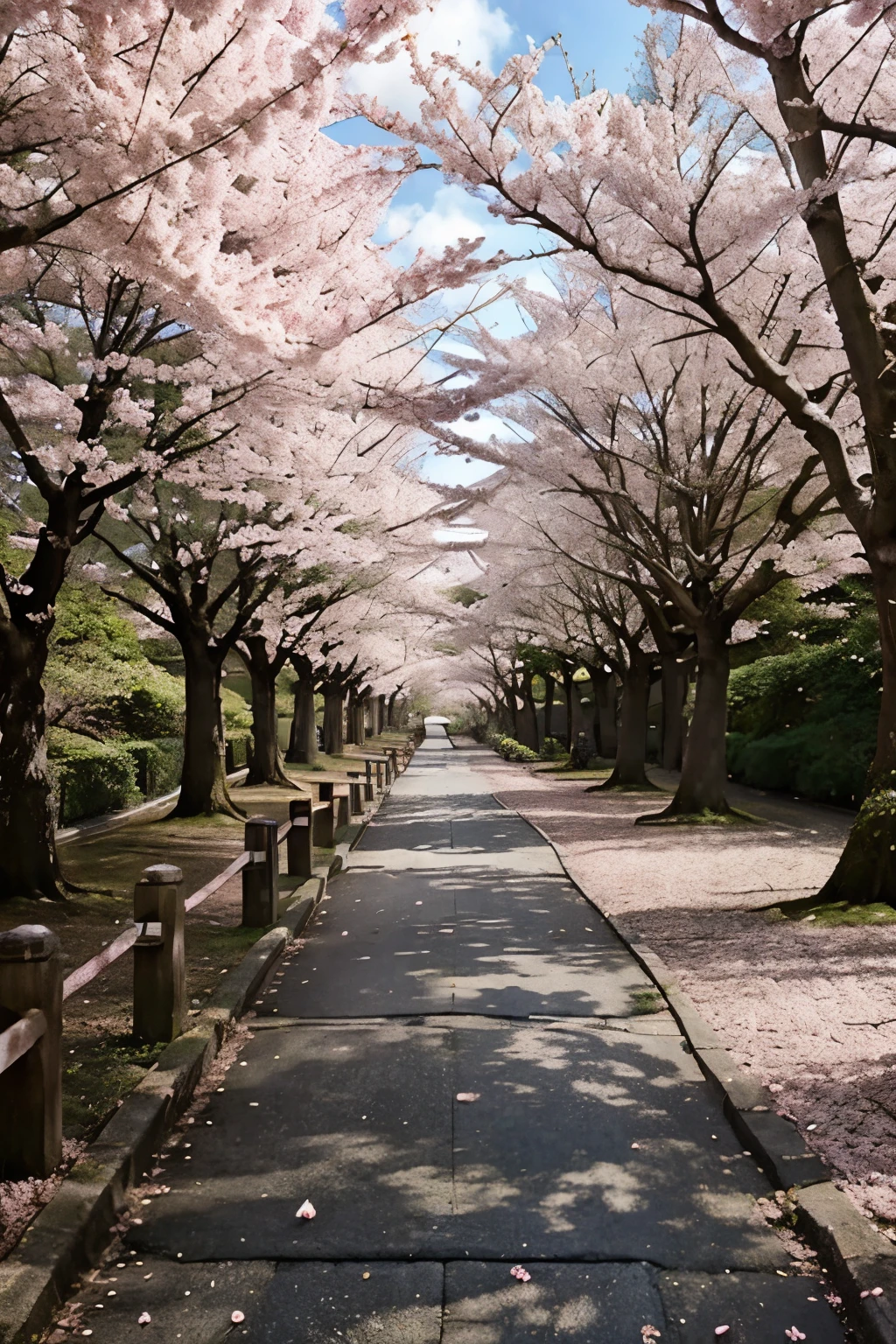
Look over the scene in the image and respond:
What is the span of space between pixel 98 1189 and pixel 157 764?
711 inches

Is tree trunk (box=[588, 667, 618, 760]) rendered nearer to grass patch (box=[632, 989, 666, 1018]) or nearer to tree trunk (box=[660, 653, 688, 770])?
tree trunk (box=[660, 653, 688, 770])

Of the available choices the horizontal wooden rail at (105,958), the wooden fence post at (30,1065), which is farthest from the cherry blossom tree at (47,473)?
the wooden fence post at (30,1065)

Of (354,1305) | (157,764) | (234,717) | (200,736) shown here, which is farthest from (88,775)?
(234,717)

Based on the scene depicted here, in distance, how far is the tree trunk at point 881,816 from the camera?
887 centimetres

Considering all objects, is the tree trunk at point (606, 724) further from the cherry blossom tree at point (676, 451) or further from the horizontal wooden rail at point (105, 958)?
the horizontal wooden rail at point (105, 958)

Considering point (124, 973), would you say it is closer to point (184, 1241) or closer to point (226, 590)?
point (184, 1241)

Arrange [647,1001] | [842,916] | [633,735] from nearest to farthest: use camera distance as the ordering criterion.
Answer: [647,1001] → [842,916] → [633,735]

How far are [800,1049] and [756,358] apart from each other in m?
6.14

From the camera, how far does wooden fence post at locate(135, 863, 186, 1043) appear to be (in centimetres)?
587

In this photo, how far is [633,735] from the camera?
2683 cm

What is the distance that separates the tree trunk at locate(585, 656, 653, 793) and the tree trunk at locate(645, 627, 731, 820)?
25.9 feet

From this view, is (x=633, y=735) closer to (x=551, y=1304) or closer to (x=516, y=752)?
(x=516, y=752)

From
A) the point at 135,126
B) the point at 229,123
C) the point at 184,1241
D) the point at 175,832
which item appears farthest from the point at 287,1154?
the point at 175,832

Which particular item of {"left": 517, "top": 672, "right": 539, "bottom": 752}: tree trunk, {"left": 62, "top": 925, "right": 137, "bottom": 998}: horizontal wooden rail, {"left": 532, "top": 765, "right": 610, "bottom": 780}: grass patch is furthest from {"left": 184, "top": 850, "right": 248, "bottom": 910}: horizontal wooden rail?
{"left": 517, "top": 672, "right": 539, "bottom": 752}: tree trunk
